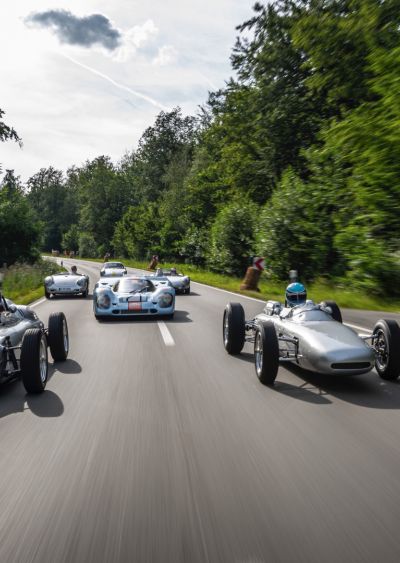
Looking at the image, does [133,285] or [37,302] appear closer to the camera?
[133,285]

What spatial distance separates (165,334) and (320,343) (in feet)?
17.7

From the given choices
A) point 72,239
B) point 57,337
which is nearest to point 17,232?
point 57,337

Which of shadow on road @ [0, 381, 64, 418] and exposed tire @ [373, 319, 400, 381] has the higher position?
exposed tire @ [373, 319, 400, 381]

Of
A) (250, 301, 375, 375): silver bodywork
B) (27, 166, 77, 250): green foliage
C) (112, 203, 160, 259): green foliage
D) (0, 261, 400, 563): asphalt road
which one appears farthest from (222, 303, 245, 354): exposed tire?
(27, 166, 77, 250): green foliage

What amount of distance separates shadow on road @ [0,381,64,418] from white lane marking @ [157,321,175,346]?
390 cm

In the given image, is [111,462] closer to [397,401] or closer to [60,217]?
[397,401]

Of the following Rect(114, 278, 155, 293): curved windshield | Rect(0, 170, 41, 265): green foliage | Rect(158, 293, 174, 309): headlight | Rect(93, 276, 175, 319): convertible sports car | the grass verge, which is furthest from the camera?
Rect(0, 170, 41, 265): green foliage

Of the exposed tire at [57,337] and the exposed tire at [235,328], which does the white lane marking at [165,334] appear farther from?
the exposed tire at [57,337]

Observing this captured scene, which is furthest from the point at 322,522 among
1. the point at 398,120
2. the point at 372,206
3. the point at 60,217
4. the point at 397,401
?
the point at 60,217

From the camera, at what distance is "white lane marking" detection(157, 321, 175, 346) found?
1053cm

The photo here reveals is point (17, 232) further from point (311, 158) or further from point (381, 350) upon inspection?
point (381, 350)

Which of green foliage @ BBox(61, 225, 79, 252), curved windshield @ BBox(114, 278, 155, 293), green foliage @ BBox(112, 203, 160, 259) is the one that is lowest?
green foliage @ BBox(61, 225, 79, 252)

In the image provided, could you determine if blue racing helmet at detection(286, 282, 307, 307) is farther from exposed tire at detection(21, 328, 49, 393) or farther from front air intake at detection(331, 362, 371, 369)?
exposed tire at detection(21, 328, 49, 393)

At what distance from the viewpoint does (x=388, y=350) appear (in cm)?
675
